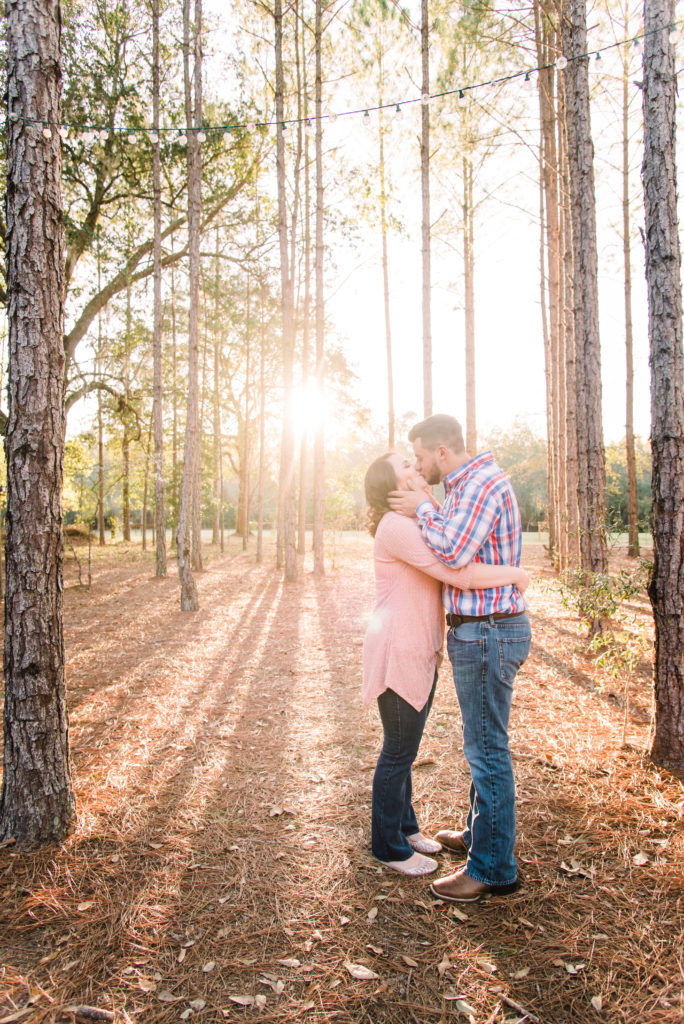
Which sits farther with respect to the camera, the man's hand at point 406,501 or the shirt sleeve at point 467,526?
the man's hand at point 406,501

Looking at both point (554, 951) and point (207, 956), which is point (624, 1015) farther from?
point (207, 956)

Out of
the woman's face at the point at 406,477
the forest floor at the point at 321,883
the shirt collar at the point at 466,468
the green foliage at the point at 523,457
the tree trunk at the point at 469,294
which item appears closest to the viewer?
the forest floor at the point at 321,883

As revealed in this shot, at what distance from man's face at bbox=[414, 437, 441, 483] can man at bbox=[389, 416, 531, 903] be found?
0.04m

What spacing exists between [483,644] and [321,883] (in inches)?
51.7

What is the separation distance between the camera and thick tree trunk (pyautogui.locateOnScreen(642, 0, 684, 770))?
3309mm

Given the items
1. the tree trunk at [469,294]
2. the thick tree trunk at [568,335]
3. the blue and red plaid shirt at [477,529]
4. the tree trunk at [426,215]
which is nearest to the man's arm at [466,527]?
the blue and red plaid shirt at [477,529]

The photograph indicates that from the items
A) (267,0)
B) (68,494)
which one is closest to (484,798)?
A: (267,0)

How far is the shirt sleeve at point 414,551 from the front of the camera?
2.31 m

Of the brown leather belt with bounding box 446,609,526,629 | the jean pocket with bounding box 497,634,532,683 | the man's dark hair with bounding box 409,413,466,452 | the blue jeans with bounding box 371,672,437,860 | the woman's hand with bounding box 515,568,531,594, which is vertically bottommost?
the blue jeans with bounding box 371,672,437,860

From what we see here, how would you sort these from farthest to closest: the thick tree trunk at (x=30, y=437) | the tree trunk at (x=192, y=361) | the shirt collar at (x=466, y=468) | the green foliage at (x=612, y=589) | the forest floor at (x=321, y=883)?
1. the tree trunk at (x=192, y=361)
2. the green foliage at (x=612, y=589)
3. the thick tree trunk at (x=30, y=437)
4. the shirt collar at (x=466, y=468)
5. the forest floor at (x=321, y=883)

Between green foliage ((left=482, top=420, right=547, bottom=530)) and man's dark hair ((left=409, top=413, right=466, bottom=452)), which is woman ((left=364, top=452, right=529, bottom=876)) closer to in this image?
man's dark hair ((left=409, top=413, right=466, bottom=452))

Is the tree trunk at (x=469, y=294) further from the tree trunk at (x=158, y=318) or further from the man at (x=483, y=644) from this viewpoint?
the man at (x=483, y=644)

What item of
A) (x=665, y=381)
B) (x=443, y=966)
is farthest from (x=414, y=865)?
(x=665, y=381)

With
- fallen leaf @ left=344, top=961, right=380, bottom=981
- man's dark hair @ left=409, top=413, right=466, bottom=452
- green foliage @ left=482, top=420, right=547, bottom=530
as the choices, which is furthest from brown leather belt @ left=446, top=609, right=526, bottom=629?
green foliage @ left=482, top=420, right=547, bottom=530
